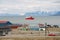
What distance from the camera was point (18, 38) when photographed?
28.0ft

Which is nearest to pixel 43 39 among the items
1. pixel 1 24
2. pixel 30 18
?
pixel 30 18

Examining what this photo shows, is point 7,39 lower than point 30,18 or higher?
lower

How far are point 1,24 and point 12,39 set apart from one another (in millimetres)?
9360

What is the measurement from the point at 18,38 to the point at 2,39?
0.79 m

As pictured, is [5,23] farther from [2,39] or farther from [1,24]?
[2,39]

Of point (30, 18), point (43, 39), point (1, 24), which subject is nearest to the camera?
point (43, 39)

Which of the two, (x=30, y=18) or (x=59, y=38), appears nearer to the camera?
(x=59, y=38)

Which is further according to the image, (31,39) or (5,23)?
(5,23)

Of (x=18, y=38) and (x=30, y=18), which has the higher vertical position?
(x=30, y=18)

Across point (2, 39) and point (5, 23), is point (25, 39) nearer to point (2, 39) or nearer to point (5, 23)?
point (2, 39)

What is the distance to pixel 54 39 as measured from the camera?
8430 mm

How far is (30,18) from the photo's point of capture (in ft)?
47.1

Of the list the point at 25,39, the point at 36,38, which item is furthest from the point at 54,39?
the point at 25,39

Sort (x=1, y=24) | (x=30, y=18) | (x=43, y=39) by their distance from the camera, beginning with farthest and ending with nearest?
(x=1, y=24), (x=30, y=18), (x=43, y=39)
